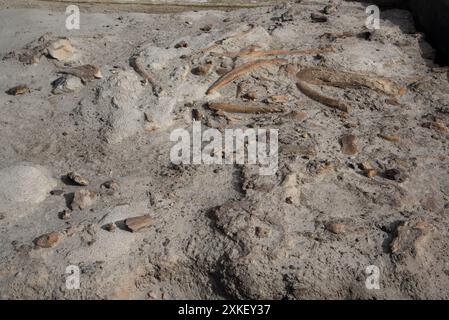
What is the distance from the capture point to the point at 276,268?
8.07 feet

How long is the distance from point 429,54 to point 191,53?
173 cm

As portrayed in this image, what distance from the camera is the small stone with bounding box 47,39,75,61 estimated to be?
383cm

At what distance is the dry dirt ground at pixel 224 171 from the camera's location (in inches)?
97.2

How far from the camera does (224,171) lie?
2.96 m

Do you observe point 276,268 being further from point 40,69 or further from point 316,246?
point 40,69

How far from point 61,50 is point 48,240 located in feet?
5.73

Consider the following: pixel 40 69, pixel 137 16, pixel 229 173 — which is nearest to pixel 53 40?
pixel 40 69

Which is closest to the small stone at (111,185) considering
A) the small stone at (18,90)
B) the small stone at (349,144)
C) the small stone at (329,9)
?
the small stone at (18,90)

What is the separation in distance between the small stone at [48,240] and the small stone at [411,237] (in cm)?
152

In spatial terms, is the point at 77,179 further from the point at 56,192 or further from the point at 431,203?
the point at 431,203

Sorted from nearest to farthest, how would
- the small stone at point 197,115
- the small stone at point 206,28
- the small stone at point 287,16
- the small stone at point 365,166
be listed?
the small stone at point 365,166 < the small stone at point 197,115 < the small stone at point 206,28 < the small stone at point 287,16

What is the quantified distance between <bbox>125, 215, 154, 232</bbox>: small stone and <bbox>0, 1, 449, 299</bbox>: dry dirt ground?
3 centimetres

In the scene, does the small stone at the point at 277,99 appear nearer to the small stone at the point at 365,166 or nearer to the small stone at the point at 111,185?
the small stone at the point at 365,166

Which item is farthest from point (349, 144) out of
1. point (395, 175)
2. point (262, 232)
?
point (262, 232)
